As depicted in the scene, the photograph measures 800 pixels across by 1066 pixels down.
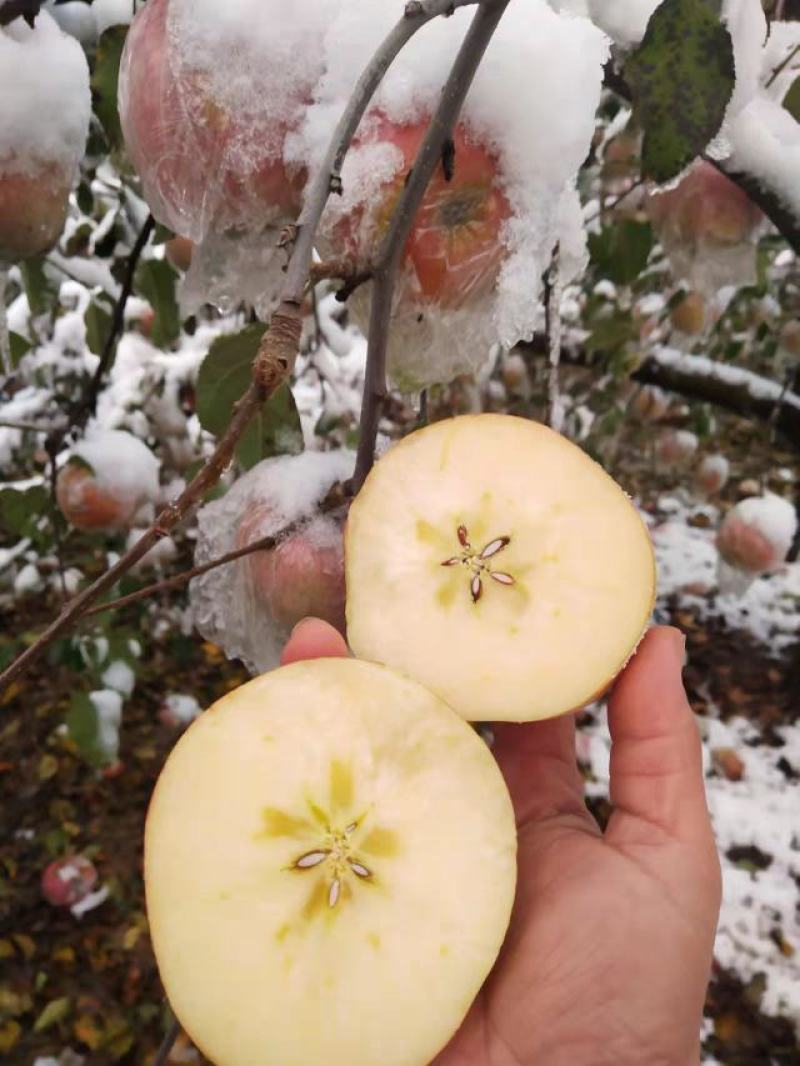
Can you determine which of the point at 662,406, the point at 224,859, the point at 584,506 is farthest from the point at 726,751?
the point at 224,859

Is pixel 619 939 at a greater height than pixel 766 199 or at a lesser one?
lesser

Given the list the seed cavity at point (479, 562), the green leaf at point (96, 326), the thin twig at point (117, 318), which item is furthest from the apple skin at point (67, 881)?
the seed cavity at point (479, 562)

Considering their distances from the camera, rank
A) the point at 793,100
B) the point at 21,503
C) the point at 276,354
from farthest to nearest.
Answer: the point at 21,503 < the point at 793,100 < the point at 276,354

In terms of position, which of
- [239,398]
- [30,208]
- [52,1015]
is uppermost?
[30,208]

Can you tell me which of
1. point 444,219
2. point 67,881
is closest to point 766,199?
point 444,219

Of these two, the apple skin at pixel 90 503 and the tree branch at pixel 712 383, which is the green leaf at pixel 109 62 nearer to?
the apple skin at pixel 90 503

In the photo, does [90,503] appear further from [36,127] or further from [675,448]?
[675,448]

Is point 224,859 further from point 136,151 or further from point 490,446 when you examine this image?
point 136,151
